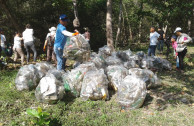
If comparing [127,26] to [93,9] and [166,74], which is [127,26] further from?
[166,74]

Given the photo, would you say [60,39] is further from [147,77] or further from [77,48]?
[147,77]

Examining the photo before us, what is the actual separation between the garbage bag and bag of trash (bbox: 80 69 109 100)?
595mm

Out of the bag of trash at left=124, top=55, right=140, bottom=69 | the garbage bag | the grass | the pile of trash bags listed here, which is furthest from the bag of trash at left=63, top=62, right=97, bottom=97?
the bag of trash at left=124, top=55, right=140, bottom=69

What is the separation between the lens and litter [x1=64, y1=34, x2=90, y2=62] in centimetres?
386

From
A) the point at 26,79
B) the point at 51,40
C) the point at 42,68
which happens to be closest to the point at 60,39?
the point at 42,68

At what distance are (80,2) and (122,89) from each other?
9.71 meters

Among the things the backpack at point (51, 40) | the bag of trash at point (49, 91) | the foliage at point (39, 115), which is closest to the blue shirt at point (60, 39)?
the bag of trash at point (49, 91)

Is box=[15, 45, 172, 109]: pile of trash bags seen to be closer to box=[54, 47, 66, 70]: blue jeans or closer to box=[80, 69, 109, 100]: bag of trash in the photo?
box=[80, 69, 109, 100]: bag of trash

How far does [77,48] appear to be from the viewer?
12.7 feet

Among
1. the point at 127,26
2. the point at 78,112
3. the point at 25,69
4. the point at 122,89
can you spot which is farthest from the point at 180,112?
the point at 127,26

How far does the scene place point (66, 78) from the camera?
12.5ft

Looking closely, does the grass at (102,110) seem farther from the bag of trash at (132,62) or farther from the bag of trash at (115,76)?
the bag of trash at (132,62)

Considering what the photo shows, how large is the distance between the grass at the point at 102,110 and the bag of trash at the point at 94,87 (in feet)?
0.40

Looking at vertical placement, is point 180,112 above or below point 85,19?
below
